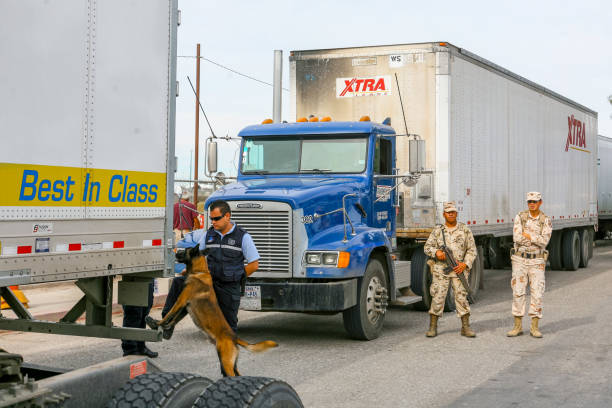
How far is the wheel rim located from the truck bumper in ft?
1.93

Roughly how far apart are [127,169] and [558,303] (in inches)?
410

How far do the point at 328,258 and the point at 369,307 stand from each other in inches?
40.9

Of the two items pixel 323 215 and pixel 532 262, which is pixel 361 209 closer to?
pixel 323 215

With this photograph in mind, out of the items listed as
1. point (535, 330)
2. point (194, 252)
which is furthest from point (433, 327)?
point (194, 252)

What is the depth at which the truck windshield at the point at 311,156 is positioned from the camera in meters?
10.9

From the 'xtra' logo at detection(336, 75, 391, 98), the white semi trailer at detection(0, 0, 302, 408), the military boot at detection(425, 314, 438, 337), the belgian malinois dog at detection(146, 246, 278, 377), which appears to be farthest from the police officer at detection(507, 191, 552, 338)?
the white semi trailer at detection(0, 0, 302, 408)

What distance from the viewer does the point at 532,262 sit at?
33.8 ft

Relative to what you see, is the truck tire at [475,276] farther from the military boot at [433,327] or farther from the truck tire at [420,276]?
the military boot at [433,327]

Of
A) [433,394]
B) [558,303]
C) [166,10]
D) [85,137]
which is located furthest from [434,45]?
[85,137]

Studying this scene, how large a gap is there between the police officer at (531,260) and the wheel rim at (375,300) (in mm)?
1699

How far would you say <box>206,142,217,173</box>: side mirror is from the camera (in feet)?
37.0

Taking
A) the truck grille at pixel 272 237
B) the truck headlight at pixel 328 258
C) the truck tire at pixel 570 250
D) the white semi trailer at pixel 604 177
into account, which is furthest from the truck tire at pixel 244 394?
the white semi trailer at pixel 604 177

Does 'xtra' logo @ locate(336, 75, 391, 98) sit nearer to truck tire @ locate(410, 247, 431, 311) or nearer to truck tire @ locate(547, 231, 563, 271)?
truck tire @ locate(410, 247, 431, 311)

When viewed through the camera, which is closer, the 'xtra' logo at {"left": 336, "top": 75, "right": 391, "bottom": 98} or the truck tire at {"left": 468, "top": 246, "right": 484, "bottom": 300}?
the 'xtra' logo at {"left": 336, "top": 75, "right": 391, "bottom": 98}
